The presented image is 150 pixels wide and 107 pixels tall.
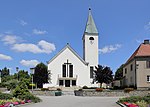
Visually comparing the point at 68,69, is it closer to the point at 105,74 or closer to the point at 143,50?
the point at 105,74

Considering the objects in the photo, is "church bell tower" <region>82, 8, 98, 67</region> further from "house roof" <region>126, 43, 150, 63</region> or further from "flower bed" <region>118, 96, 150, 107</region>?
"flower bed" <region>118, 96, 150, 107</region>

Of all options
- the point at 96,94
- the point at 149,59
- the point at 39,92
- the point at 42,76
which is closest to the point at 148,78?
the point at 149,59

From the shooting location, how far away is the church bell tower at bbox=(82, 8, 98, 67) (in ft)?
251

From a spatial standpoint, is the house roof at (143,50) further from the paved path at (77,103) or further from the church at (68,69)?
the paved path at (77,103)

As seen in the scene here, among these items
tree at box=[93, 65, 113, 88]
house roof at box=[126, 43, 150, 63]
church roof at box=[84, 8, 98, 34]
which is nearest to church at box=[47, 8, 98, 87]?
church roof at box=[84, 8, 98, 34]

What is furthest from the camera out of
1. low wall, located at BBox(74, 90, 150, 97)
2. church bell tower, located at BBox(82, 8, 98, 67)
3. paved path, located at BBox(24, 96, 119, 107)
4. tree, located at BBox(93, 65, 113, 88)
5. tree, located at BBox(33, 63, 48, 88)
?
church bell tower, located at BBox(82, 8, 98, 67)

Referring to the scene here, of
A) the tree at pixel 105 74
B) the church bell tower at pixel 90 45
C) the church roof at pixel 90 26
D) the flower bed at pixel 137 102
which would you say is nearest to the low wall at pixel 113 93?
the tree at pixel 105 74

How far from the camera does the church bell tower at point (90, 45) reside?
76562 millimetres

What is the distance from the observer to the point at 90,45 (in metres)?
77.4

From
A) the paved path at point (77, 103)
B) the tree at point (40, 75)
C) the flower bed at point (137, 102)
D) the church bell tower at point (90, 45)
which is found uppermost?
the church bell tower at point (90, 45)

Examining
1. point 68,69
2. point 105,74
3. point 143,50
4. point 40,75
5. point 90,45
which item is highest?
point 90,45

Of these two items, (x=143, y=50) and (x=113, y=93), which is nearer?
(x=113, y=93)

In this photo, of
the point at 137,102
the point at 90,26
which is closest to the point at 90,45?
the point at 90,26

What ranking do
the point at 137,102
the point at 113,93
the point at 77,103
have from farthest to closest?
the point at 113,93 → the point at 77,103 → the point at 137,102
